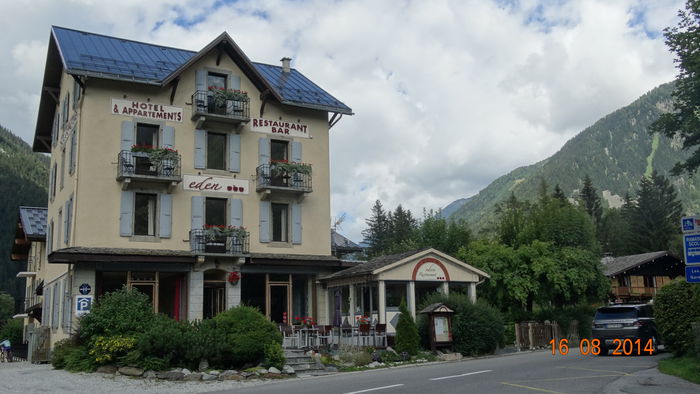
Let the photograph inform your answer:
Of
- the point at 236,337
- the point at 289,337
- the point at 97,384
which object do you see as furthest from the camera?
the point at 289,337

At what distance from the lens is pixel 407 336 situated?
936 inches

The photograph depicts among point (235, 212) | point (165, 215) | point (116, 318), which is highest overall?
point (235, 212)

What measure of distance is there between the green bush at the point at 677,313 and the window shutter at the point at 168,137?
18430 mm

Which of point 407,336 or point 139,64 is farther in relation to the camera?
point 139,64

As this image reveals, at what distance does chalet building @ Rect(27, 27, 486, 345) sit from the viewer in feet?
84.6

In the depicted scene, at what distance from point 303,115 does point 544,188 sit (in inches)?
2560

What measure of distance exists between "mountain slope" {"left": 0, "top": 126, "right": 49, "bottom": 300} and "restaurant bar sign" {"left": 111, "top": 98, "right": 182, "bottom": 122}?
3145 inches

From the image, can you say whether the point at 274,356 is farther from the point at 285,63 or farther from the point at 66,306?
the point at 285,63

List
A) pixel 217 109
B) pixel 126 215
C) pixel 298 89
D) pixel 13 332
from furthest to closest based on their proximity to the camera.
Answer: pixel 13 332 → pixel 298 89 → pixel 217 109 → pixel 126 215

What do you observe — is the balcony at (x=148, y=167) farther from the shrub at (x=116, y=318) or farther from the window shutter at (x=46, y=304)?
the window shutter at (x=46, y=304)

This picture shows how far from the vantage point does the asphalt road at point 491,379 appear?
14.0 metres

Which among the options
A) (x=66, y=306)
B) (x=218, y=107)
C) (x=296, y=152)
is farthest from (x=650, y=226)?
(x=66, y=306)

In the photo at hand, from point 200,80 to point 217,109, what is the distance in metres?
1.55

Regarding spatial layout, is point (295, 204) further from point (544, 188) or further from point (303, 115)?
point (544, 188)
